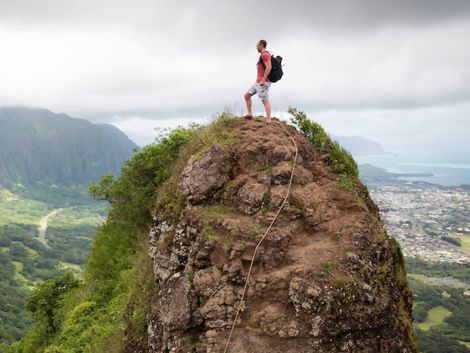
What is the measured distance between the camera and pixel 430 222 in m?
45.8

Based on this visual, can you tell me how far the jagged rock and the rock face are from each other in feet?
0.10

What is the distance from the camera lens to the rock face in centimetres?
664

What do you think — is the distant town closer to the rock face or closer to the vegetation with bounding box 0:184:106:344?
the rock face

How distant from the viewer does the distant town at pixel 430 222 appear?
3860cm

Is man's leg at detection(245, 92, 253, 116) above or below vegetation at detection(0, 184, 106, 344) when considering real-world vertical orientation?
above

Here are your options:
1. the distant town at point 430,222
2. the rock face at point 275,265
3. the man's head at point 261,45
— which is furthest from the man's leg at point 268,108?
the distant town at point 430,222

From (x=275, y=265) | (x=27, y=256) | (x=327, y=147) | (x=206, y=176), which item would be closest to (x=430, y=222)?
(x=327, y=147)

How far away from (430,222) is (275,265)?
47559 millimetres

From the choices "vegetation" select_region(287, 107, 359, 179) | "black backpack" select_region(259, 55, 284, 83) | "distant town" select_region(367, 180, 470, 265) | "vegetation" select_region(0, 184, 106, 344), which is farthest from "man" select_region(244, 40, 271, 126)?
"vegetation" select_region(0, 184, 106, 344)

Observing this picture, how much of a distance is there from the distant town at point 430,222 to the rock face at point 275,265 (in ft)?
74.4

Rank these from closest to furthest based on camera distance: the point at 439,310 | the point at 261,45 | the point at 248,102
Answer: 1. the point at 261,45
2. the point at 248,102
3. the point at 439,310

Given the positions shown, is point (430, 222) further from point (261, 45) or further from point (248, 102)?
point (261, 45)

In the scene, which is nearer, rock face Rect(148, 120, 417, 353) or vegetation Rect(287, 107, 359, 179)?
rock face Rect(148, 120, 417, 353)

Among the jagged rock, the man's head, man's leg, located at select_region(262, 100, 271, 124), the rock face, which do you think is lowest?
the rock face
